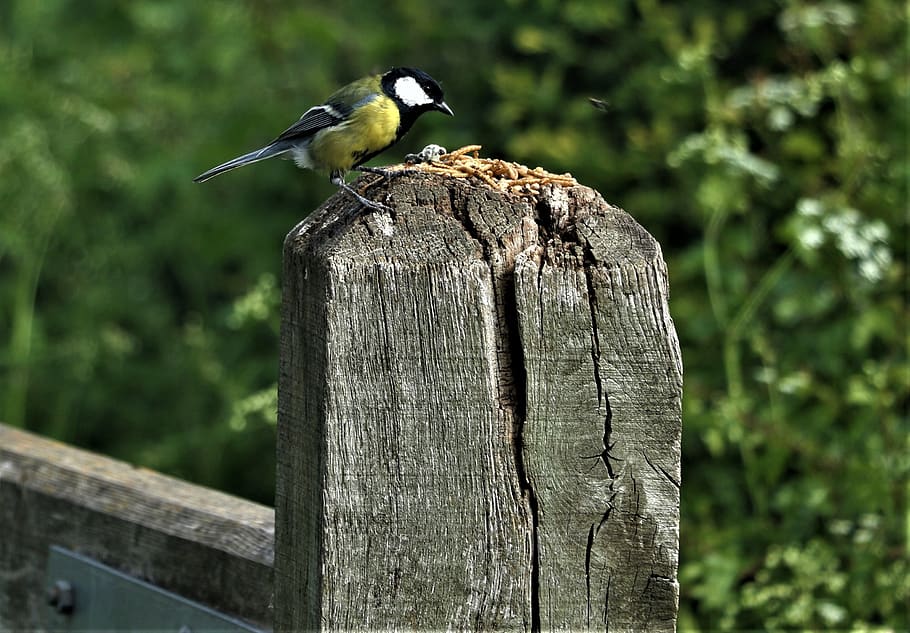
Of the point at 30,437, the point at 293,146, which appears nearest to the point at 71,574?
the point at 30,437

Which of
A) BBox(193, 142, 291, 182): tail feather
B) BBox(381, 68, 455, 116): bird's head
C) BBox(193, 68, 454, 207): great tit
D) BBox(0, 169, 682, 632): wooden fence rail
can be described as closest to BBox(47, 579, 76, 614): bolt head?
BBox(0, 169, 682, 632): wooden fence rail

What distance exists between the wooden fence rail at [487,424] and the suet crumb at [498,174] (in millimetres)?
57

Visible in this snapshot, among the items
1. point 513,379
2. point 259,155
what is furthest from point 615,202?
point 513,379

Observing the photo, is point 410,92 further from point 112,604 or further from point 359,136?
point 112,604

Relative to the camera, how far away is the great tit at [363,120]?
8.77ft

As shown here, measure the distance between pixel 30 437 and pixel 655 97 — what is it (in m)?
2.07

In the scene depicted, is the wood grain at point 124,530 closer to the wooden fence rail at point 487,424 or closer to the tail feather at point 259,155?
the wooden fence rail at point 487,424

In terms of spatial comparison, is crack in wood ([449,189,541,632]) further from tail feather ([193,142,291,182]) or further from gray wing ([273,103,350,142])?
tail feather ([193,142,291,182])

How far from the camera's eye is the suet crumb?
4.67 feet

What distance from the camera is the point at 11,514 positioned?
2.19 meters

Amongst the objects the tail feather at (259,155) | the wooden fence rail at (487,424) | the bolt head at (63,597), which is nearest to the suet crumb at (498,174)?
the wooden fence rail at (487,424)

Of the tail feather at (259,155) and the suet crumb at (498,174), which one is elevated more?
the tail feather at (259,155)

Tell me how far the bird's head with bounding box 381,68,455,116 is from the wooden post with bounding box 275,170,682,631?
1.38 meters

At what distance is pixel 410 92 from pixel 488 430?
1.53 meters
